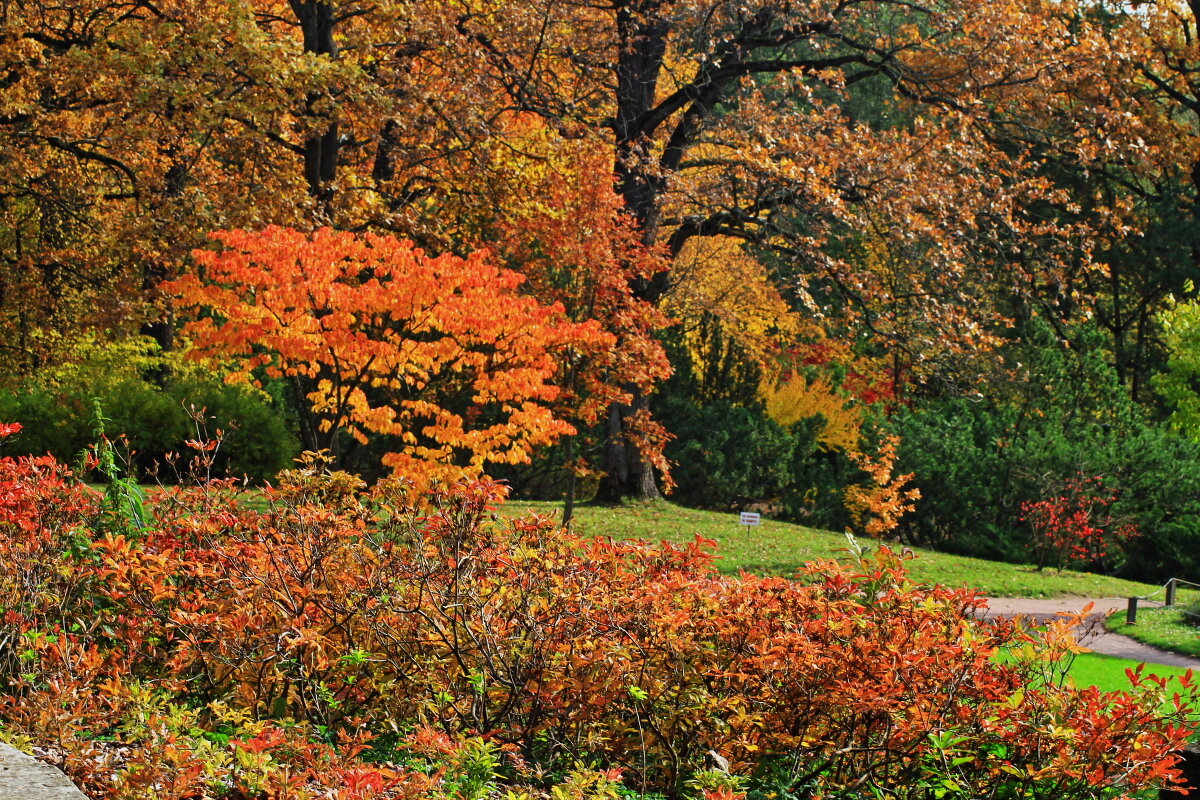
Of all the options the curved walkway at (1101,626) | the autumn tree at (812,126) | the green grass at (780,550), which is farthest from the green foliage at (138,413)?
the curved walkway at (1101,626)

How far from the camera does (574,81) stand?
19906 mm

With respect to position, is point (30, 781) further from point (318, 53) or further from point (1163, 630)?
point (318, 53)

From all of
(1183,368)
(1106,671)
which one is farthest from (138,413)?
(1183,368)

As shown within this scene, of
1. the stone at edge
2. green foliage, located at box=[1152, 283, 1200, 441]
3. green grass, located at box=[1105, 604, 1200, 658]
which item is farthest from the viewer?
green foliage, located at box=[1152, 283, 1200, 441]

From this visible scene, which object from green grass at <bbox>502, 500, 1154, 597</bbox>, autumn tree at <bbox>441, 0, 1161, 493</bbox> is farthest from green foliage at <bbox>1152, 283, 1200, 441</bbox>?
green grass at <bbox>502, 500, 1154, 597</bbox>

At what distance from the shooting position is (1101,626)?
1345 cm

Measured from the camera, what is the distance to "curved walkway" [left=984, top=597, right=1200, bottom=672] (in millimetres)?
11462

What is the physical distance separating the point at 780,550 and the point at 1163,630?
5353mm

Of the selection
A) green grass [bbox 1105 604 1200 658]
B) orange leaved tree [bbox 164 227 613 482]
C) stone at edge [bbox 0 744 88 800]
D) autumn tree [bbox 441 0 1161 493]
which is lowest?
green grass [bbox 1105 604 1200 658]

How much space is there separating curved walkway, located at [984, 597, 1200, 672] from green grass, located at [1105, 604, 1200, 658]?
0.31 ft

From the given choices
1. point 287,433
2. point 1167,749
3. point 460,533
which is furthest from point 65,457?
point 1167,749

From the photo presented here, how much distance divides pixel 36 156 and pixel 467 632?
54.7ft

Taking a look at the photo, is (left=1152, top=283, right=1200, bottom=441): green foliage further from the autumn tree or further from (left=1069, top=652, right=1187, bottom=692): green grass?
(left=1069, top=652, right=1187, bottom=692): green grass

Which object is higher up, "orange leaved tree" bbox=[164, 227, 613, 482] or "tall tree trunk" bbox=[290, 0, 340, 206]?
"tall tree trunk" bbox=[290, 0, 340, 206]
